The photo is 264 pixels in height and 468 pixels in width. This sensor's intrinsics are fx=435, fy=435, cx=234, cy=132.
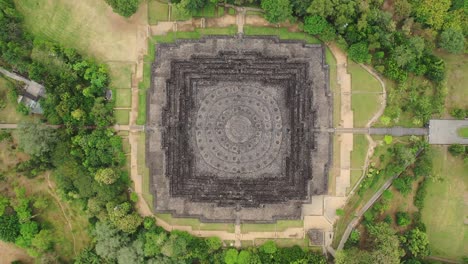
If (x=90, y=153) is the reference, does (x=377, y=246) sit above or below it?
below

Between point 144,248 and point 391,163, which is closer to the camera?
point 144,248

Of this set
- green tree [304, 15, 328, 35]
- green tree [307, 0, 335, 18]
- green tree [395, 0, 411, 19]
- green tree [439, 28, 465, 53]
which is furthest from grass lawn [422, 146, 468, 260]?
green tree [307, 0, 335, 18]

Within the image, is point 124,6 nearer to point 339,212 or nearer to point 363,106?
point 363,106

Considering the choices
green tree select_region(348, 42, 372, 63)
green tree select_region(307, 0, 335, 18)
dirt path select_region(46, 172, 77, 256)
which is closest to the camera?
green tree select_region(307, 0, 335, 18)

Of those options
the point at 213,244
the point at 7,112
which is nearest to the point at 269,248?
the point at 213,244

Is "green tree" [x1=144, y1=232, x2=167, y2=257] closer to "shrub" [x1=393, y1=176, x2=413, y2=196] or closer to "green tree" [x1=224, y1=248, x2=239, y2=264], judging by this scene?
"green tree" [x1=224, y1=248, x2=239, y2=264]

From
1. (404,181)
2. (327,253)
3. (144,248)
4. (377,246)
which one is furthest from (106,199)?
(404,181)

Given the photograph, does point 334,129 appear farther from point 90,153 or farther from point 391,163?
point 90,153
